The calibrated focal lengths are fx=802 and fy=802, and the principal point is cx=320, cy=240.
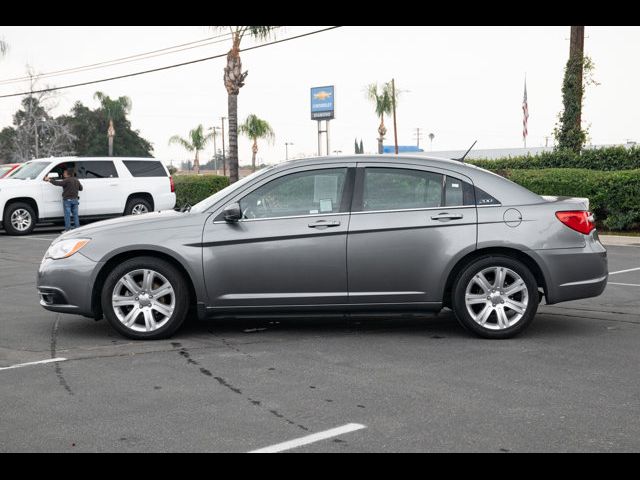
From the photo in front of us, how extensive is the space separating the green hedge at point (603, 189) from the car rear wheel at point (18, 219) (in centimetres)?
1304

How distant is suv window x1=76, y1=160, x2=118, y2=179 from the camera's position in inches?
840

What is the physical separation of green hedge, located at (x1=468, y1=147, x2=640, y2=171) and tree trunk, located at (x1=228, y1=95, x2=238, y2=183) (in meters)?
9.33

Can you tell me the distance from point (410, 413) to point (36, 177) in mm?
17935

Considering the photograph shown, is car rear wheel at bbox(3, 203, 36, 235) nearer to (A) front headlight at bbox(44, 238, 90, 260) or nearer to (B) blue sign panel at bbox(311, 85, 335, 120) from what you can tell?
(A) front headlight at bbox(44, 238, 90, 260)

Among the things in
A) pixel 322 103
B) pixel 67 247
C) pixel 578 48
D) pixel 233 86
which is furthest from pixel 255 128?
pixel 67 247

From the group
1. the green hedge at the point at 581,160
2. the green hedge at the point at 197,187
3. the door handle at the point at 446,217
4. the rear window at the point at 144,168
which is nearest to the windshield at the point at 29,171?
the rear window at the point at 144,168

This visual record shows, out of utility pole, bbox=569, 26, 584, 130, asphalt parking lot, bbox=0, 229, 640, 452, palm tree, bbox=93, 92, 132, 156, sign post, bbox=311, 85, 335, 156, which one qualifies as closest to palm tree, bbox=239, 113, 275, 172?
palm tree, bbox=93, 92, 132, 156

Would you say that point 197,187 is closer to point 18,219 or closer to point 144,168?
point 144,168
